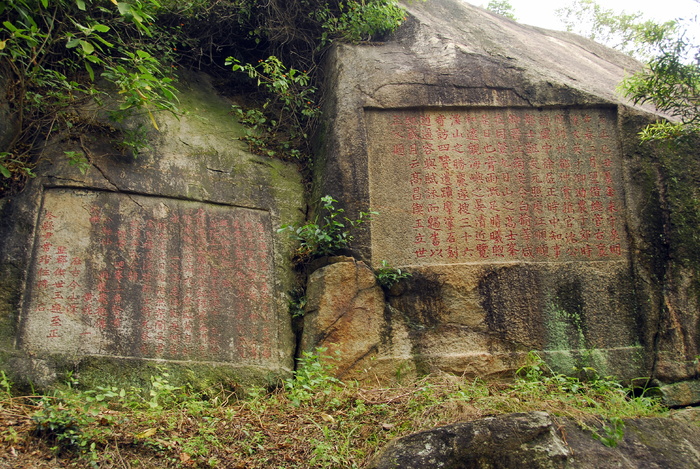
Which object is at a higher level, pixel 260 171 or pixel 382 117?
pixel 382 117

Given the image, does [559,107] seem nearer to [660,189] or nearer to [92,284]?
[660,189]

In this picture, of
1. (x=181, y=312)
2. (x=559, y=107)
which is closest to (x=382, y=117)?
(x=559, y=107)

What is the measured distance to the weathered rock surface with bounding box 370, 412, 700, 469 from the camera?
372 cm

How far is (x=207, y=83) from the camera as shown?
670cm

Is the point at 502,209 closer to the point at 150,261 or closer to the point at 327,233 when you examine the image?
the point at 327,233

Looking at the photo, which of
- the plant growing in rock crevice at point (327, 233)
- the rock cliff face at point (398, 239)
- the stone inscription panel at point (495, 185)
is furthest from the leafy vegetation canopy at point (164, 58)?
the stone inscription panel at point (495, 185)

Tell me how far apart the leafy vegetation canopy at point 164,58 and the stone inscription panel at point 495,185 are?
A: 114 centimetres

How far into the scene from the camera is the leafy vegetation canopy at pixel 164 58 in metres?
5.17

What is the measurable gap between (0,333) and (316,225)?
2577 millimetres

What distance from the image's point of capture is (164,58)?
6191 mm

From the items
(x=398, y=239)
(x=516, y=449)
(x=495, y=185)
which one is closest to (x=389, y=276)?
(x=398, y=239)

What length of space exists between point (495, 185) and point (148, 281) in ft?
10.5

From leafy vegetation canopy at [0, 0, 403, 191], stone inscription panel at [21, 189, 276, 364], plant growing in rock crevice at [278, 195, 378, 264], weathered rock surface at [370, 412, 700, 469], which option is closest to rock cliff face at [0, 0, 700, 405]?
stone inscription panel at [21, 189, 276, 364]

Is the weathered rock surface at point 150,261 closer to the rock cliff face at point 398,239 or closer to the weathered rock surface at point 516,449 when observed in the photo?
the rock cliff face at point 398,239
